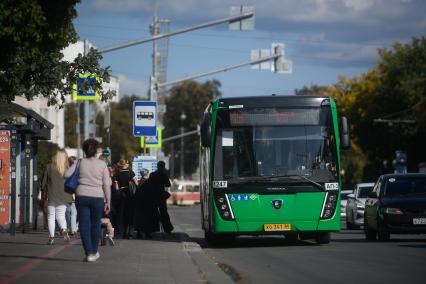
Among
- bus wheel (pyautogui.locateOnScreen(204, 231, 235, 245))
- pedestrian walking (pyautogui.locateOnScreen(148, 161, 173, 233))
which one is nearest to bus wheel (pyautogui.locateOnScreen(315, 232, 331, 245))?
bus wheel (pyautogui.locateOnScreen(204, 231, 235, 245))

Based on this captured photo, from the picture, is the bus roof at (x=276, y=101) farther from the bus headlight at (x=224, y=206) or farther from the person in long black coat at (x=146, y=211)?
the person in long black coat at (x=146, y=211)

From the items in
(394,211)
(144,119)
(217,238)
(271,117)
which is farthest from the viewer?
(144,119)

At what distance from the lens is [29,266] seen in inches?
582

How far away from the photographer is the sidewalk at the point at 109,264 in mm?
13125

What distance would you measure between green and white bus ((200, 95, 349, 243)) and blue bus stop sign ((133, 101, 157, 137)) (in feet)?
25.8

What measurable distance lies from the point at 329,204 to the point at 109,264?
25.5ft

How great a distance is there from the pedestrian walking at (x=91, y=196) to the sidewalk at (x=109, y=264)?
0.34 m

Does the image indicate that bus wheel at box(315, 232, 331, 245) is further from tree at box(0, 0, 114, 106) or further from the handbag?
the handbag

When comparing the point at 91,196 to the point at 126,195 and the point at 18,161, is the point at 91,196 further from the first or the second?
the point at 18,161

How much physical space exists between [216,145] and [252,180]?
1.09 meters

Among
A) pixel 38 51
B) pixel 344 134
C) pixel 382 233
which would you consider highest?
pixel 38 51

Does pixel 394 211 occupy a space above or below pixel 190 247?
above

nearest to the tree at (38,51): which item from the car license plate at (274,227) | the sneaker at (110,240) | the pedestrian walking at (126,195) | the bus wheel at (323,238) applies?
the sneaker at (110,240)

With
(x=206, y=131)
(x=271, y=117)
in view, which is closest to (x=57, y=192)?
(x=206, y=131)
